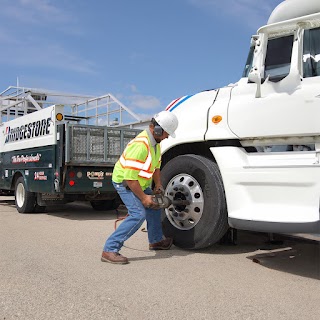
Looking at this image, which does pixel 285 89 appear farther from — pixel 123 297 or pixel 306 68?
pixel 123 297

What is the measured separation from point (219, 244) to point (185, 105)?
186 cm

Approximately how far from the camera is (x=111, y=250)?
470cm

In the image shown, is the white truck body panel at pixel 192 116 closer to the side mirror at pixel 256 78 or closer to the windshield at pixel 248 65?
the windshield at pixel 248 65

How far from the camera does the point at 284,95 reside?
425cm

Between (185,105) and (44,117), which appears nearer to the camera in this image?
(185,105)

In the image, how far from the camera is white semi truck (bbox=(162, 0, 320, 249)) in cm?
407

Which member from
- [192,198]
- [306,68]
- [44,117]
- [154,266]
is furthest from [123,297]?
[44,117]

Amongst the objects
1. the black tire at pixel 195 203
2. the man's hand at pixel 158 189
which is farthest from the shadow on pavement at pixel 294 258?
the man's hand at pixel 158 189

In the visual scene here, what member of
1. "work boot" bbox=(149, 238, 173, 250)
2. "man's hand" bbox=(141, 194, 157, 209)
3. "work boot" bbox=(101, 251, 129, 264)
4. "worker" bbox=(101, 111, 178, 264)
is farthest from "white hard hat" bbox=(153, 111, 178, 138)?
"work boot" bbox=(101, 251, 129, 264)

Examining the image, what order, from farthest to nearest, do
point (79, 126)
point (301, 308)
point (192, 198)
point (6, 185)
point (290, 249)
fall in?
point (6, 185), point (79, 126), point (290, 249), point (192, 198), point (301, 308)

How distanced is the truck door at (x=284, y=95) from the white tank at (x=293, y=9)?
0.22 m

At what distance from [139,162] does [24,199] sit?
5.96 meters

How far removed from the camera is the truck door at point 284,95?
409 cm

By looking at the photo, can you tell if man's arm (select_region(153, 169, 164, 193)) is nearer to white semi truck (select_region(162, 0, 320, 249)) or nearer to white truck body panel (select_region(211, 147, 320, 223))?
white semi truck (select_region(162, 0, 320, 249))
